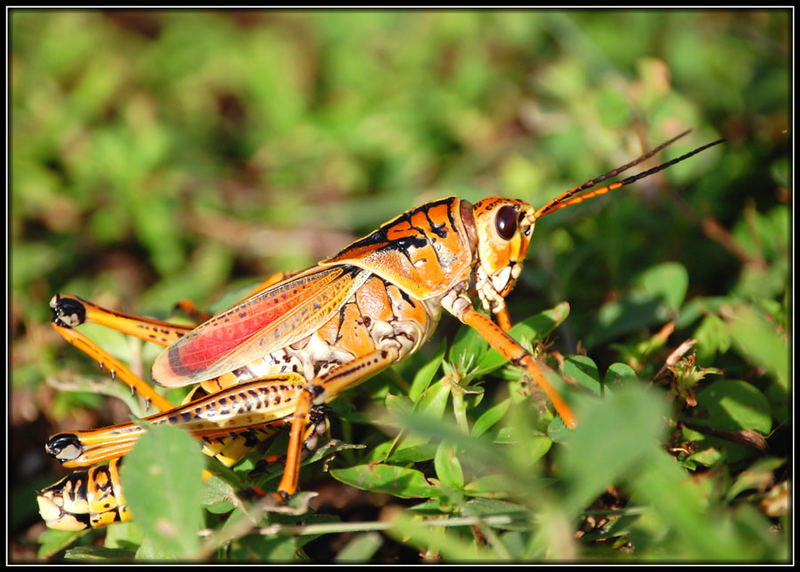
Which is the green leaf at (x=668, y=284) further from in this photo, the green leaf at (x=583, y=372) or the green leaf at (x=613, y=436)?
the green leaf at (x=613, y=436)

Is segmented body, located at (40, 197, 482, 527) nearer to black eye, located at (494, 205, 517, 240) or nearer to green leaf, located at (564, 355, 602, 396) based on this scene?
black eye, located at (494, 205, 517, 240)

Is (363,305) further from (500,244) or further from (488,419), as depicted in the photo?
(488,419)

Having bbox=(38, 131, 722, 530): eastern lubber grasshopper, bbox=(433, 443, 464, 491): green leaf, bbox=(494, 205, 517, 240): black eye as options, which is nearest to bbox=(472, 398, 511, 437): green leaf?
bbox=(433, 443, 464, 491): green leaf

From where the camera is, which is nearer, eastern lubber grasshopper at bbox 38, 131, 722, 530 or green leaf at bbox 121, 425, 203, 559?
green leaf at bbox 121, 425, 203, 559

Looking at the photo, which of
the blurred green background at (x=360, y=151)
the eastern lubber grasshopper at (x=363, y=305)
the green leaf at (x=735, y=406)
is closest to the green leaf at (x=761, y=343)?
the green leaf at (x=735, y=406)

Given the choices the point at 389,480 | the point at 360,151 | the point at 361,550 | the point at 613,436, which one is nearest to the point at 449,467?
the point at 389,480

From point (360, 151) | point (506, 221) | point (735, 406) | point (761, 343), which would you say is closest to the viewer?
point (761, 343)

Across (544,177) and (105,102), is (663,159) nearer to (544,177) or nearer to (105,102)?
(544,177)

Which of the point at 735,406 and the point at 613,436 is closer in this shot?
the point at 613,436
